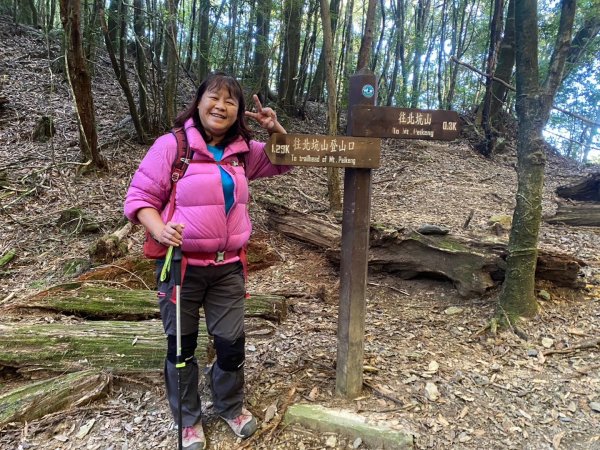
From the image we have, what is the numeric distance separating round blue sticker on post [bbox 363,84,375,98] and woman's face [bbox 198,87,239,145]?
2.78 feet

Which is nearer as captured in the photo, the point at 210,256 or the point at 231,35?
the point at 210,256

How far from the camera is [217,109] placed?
2.40 metres

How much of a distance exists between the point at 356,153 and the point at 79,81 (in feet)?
21.8

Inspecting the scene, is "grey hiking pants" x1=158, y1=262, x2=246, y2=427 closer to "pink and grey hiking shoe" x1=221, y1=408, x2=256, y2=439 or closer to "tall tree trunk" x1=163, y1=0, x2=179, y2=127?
"pink and grey hiking shoe" x1=221, y1=408, x2=256, y2=439

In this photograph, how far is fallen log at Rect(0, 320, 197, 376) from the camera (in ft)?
10.6

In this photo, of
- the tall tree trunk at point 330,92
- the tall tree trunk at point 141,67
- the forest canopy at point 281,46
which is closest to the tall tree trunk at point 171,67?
the forest canopy at point 281,46

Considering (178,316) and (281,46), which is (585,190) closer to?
(178,316)

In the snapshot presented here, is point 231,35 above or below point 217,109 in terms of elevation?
above

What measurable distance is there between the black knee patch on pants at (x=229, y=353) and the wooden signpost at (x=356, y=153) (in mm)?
748

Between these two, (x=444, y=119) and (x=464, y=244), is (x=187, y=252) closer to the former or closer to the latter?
(x=444, y=119)

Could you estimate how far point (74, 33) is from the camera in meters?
6.85

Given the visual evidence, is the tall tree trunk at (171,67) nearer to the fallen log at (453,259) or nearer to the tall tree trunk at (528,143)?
the fallen log at (453,259)

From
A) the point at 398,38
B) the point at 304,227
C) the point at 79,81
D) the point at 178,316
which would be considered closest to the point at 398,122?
the point at 178,316

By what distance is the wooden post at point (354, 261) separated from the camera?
270 cm
